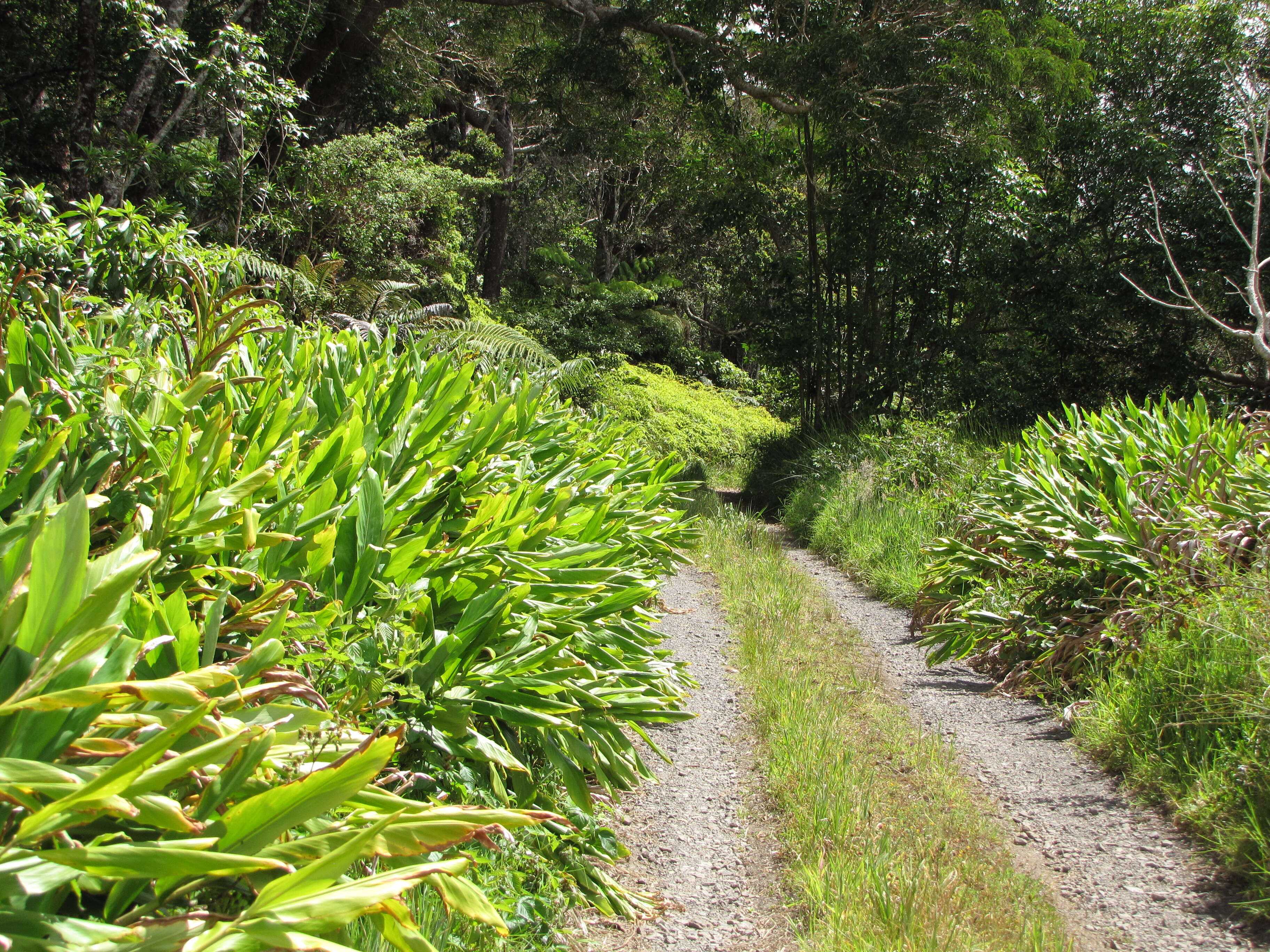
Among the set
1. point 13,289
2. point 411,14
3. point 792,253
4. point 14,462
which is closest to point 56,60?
point 411,14

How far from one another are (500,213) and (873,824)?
2001 centimetres

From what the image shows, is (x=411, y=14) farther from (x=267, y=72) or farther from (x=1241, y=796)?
(x=1241, y=796)

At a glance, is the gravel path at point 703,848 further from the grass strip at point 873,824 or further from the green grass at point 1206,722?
the green grass at point 1206,722

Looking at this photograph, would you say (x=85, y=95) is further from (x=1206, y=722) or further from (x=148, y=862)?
(x=1206, y=722)

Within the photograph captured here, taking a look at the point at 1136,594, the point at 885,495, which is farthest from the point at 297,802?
the point at 885,495

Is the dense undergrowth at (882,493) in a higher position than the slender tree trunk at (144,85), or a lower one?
lower

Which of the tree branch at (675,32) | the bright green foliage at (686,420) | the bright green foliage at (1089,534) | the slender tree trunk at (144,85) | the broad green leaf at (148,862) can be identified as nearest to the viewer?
the broad green leaf at (148,862)

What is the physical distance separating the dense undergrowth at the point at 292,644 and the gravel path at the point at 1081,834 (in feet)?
4.76

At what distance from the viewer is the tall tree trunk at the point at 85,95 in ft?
31.6

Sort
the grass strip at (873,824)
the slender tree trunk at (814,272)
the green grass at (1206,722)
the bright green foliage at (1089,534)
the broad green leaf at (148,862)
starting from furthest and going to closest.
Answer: the slender tree trunk at (814,272) → the bright green foliage at (1089,534) → the green grass at (1206,722) → the grass strip at (873,824) → the broad green leaf at (148,862)

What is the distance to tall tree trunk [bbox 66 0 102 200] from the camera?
31.6 ft

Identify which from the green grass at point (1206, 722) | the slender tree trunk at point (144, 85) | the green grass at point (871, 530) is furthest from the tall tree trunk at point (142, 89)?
the green grass at point (1206, 722)

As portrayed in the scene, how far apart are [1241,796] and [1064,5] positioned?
14.9 m

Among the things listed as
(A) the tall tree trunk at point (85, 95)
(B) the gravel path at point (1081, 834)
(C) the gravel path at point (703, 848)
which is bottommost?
(C) the gravel path at point (703, 848)
